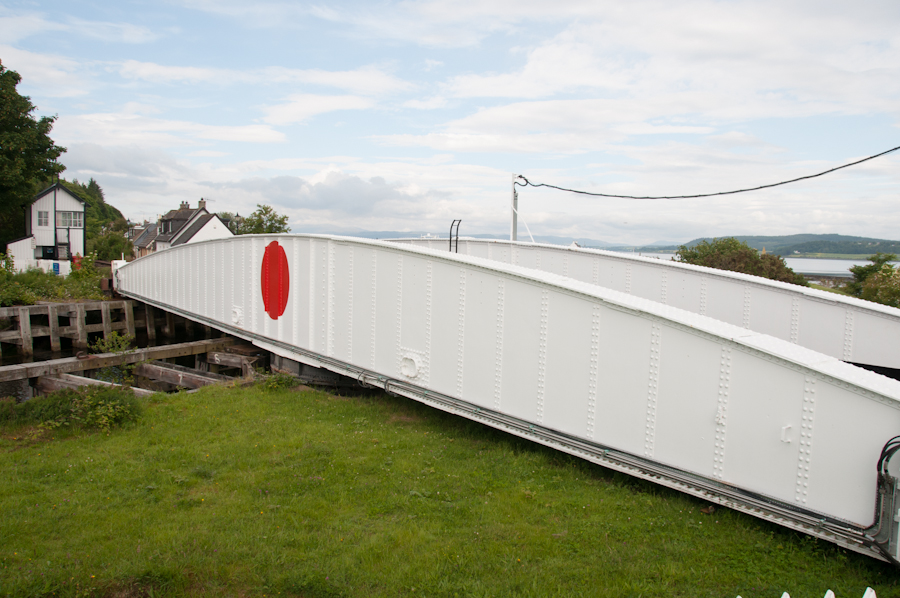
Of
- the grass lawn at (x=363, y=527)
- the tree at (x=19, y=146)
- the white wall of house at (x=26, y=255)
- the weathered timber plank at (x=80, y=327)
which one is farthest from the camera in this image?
the white wall of house at (x=26, y=255)

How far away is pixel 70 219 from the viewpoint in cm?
4747

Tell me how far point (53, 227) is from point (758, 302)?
5400cm

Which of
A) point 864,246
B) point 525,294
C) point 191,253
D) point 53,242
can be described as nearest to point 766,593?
point 525,294

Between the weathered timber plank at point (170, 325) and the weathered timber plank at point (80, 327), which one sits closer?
the weathered timber plank at point (80, 327)

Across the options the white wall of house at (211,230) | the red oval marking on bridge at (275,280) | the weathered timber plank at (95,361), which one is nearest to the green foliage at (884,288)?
the red oval marking on bridge at (275,280)

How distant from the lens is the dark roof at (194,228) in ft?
173

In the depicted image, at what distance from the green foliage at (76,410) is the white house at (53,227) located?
4149 centimetres

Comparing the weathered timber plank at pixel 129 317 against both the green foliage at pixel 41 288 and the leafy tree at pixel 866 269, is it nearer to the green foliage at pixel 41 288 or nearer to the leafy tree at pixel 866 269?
the green foliage at pixel 41 288

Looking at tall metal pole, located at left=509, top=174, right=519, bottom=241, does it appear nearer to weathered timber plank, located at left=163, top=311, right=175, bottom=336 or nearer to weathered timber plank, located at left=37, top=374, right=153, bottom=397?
weathered timber plank, located at left=37, top=374, right=153, bottom=397

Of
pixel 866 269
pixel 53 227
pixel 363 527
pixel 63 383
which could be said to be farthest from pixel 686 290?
pixel 53 227

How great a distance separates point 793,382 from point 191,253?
1703 cm

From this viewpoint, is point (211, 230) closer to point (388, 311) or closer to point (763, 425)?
point (388, 311)

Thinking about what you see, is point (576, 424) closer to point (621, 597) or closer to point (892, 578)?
point (621, 597)

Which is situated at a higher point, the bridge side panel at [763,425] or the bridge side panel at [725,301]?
the bridge side panel at [725,301]
